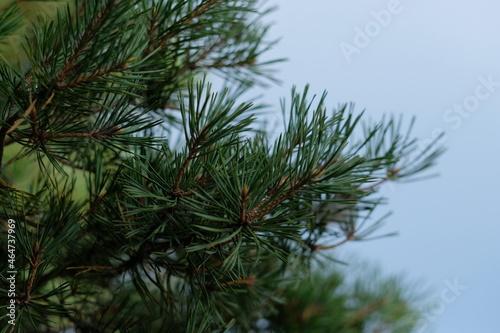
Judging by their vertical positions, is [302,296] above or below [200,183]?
below

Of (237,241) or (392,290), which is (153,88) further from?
(392,290)

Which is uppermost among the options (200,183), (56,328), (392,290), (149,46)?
(149,46)

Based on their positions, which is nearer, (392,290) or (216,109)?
(216,109)

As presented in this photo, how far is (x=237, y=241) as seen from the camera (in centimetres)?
38

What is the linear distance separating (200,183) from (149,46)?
0.44 feet

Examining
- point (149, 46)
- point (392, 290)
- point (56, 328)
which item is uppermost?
point (149, 46)

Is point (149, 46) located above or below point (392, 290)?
above

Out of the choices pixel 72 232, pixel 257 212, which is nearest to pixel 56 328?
pixel 72 232

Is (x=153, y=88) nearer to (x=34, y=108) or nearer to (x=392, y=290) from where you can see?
(x=34, y=108)

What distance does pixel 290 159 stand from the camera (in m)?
0.38

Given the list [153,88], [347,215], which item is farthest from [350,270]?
[153,88]

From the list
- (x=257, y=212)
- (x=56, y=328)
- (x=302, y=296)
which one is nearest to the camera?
(x=257, y=212)

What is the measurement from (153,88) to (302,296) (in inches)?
17.6

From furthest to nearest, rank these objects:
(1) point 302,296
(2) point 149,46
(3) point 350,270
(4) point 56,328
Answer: (3) point 350,270, (1) point 302,296, (4) point 56,328, (2) point 149,46
